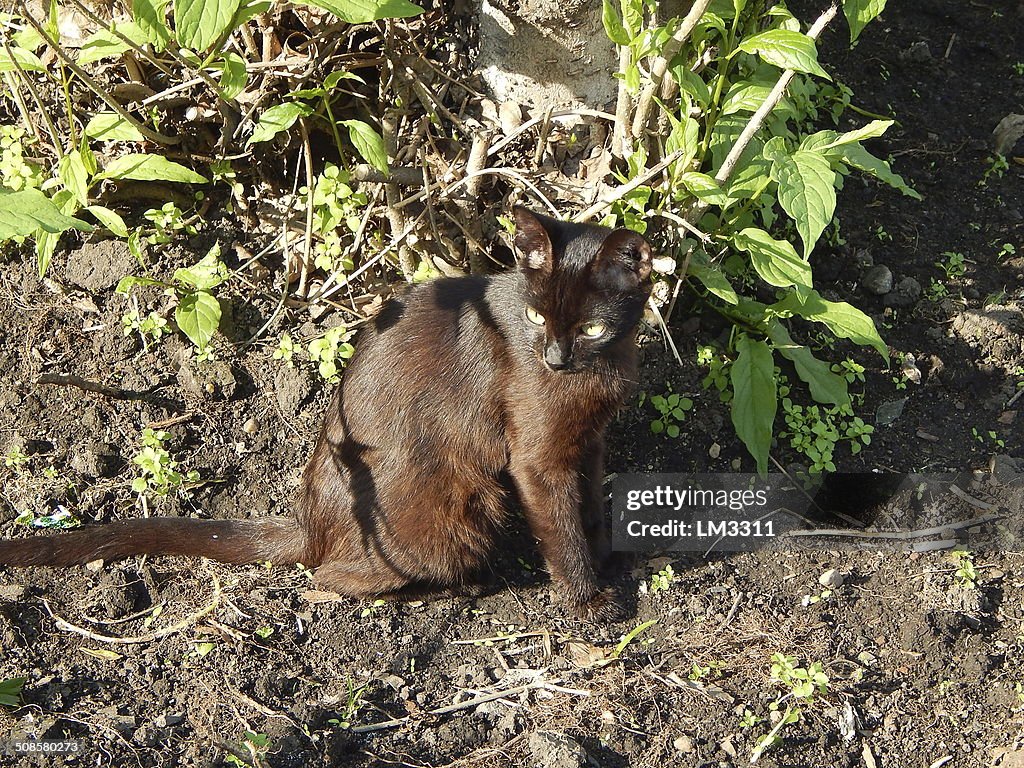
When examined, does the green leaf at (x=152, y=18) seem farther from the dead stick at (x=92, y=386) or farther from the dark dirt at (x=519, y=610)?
the dead stick at (x=92, y=386)

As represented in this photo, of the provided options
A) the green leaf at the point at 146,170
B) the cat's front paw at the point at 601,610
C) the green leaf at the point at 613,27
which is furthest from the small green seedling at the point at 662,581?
the green leaf at the point at 146,170

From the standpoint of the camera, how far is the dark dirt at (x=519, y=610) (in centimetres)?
294

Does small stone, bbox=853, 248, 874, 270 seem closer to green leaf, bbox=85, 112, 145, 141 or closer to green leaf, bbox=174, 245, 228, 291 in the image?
green leaf, bbox=174, 245, 228, 291

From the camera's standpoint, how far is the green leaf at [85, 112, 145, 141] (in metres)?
3.53

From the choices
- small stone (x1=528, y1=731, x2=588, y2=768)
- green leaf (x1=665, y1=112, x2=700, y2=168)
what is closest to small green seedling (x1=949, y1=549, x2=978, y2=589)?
small stone (x1=528, y1=731, x2=588, y2=768)

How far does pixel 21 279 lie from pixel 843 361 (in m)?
3.48

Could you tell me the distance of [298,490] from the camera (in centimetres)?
367

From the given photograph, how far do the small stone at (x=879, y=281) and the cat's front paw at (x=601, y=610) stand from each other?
1892 mm

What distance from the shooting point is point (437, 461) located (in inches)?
133

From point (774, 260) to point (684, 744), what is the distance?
1669mm

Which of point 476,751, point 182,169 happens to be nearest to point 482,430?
point 476,751

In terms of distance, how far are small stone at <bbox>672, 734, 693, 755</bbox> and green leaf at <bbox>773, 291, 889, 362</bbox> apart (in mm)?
1591

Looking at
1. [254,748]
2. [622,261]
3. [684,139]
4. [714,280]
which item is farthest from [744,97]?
[254,748]

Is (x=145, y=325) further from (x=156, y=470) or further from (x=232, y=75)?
(x=232, y=75)
